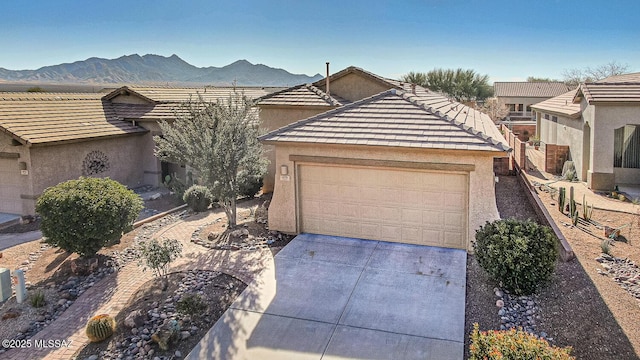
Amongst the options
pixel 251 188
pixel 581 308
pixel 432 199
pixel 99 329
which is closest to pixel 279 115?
pixel 251 188

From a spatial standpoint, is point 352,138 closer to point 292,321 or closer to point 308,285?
point 308,285

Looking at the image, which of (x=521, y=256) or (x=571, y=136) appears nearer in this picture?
(x=521, y=256)

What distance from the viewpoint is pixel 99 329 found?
8.47 meters

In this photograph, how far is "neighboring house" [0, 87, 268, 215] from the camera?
17484 millimetres

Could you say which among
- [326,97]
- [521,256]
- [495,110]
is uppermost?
[495,110]

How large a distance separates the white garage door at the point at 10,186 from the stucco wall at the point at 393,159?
444 inches

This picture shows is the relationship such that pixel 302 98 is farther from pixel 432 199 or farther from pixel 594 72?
pixel 594 72

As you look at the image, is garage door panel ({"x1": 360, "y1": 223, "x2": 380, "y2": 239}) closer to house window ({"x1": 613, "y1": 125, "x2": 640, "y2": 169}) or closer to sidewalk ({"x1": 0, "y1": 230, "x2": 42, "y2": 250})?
sidewalk ({"x1": 0, "y1": 230, "x2": 42, "y2": 250})

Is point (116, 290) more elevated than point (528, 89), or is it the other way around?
point (528, 89)

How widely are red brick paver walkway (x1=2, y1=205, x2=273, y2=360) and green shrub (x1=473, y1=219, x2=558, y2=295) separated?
542 cm

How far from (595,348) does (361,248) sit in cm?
591

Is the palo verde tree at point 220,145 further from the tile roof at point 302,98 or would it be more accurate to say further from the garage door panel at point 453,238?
the garage door panel at point 453,238

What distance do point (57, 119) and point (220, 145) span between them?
35.3 feet

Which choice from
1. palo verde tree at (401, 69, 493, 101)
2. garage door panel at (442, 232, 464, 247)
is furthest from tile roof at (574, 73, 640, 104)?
palo verde tree at (401, 69, 493, 101)
